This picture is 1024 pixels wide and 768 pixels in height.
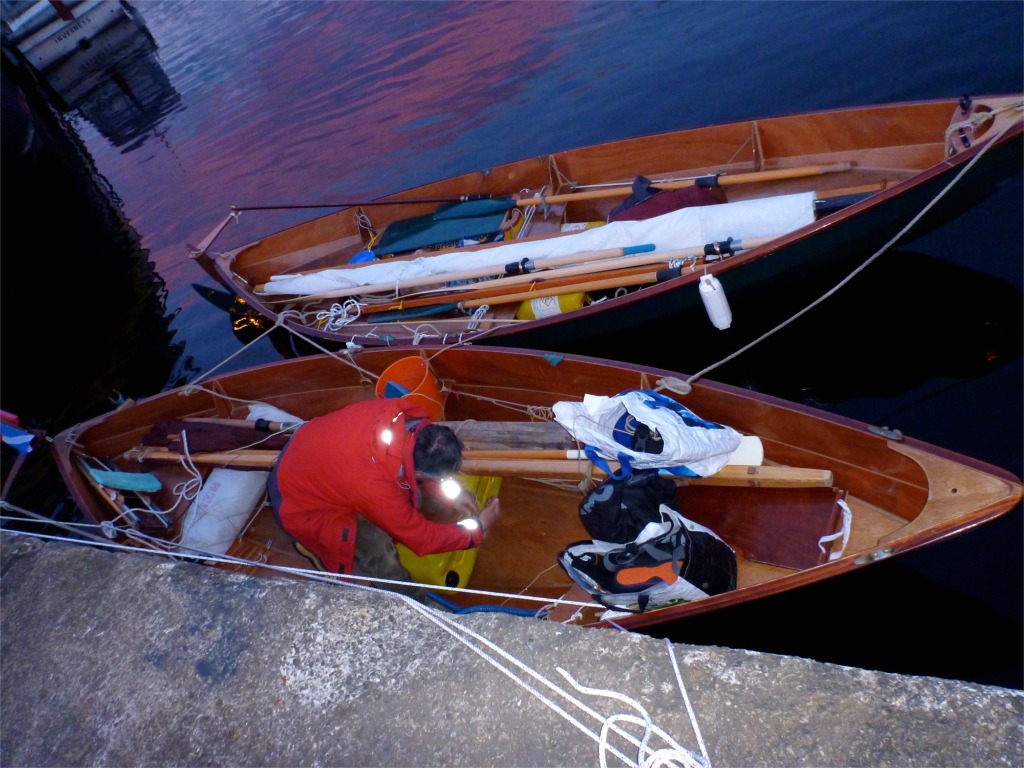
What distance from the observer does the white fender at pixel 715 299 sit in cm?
508

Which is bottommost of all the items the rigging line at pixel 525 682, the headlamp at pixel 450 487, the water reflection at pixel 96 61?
the headlamp at pixel 450 487

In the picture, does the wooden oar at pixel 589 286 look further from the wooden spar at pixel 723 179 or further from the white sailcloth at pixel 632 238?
the wooden spar at pixel 723 179

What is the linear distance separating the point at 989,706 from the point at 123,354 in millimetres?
11547

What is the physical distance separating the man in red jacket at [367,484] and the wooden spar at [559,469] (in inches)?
15.3

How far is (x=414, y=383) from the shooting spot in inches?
217

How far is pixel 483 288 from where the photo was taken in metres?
6.48

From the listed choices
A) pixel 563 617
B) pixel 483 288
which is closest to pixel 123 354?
pixel 483 288

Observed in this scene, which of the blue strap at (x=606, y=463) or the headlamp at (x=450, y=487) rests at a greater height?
the headlamp at (x=450, y=487)

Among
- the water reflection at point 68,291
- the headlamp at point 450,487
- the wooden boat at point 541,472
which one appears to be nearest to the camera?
the wooden boat at point 541,472

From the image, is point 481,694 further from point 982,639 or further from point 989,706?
point 982,639

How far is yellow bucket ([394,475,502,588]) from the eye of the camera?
4.56m

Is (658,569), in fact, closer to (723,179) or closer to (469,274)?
(469,274)

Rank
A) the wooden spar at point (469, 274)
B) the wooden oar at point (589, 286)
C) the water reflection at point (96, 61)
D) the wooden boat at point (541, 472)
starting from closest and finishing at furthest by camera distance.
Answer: the wooden boat at point (541, 472)
the wooden oar at point (589, 286)
the wooden spar at point (469, 274)
the water reflection at point (96, 61)

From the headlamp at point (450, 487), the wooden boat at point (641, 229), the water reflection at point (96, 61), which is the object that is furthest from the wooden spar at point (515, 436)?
the water reflection at point (96, 61)
